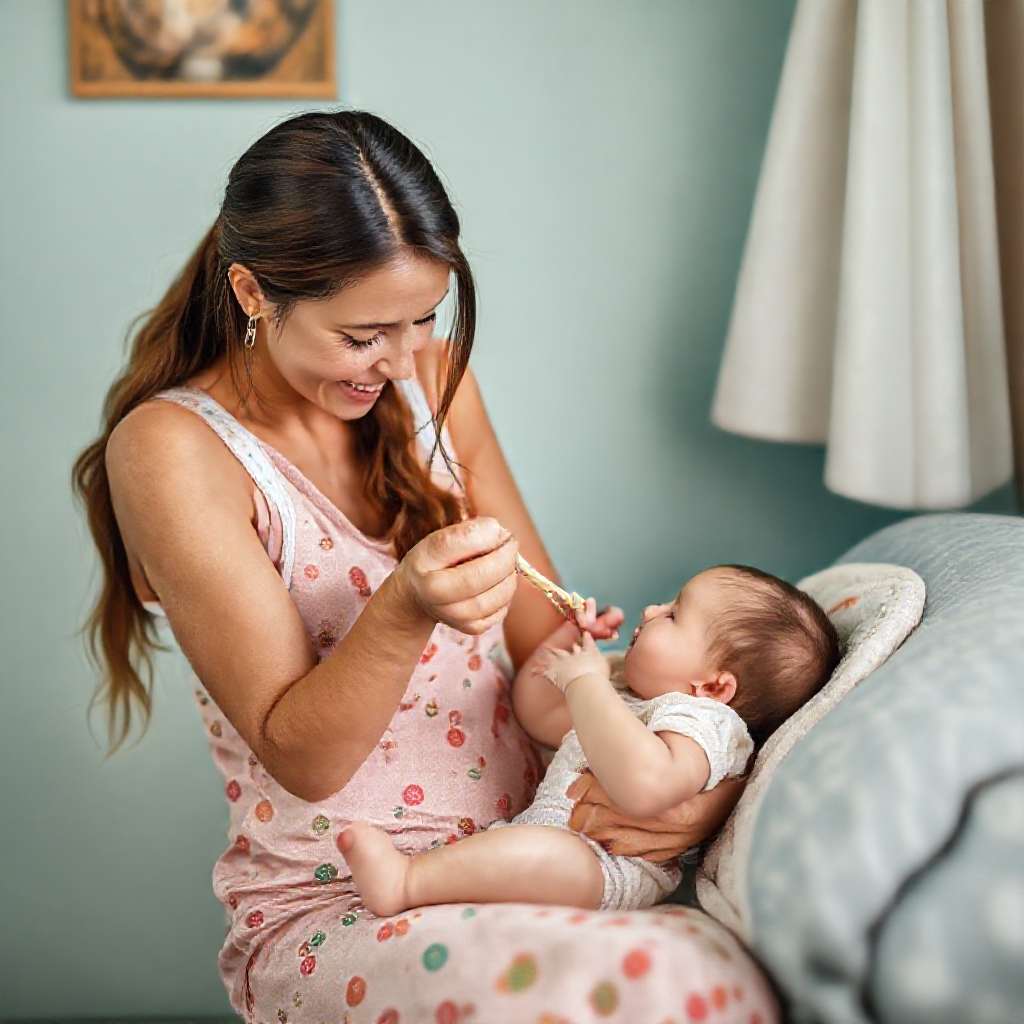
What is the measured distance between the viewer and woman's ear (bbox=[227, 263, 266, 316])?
1.22m

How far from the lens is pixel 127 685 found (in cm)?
156

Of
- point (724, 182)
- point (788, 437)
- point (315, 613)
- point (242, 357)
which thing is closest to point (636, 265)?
point (724, 182)

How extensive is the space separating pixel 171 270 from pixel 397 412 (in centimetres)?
63

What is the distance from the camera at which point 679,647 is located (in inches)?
50.1

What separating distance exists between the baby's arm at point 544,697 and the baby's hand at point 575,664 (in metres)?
0.07

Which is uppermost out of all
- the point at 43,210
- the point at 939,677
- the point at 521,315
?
the point at 43,210

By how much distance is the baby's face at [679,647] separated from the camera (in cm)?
127

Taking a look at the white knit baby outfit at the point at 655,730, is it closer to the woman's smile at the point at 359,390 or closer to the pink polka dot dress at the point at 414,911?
the pink polka dot dress at the point at 414,911

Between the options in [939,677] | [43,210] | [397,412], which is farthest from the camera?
[43,210]

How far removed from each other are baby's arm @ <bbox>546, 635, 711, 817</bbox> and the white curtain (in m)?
0.65

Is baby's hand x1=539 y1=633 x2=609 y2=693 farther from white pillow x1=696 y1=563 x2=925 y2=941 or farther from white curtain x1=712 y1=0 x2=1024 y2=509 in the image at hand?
white curtain x1=712 y1=0 x2=1024 y2=509

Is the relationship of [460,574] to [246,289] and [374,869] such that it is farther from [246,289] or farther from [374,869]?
[246,289]

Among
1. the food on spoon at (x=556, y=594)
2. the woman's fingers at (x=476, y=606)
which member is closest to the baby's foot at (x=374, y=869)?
the woman's fingers at (x=476, y=606)

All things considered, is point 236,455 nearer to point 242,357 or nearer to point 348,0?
point 242,357
